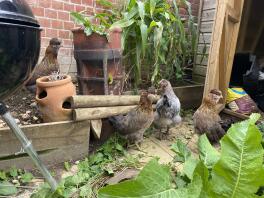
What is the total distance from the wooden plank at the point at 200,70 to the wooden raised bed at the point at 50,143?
216 centimetres

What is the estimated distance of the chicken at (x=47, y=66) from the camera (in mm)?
2229

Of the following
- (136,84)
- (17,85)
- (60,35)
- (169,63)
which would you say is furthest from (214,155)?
(60,35)

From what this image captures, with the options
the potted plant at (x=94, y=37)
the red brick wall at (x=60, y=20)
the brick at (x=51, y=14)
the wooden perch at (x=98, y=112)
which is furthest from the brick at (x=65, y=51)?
the wooden perch at (x=98, y=112)

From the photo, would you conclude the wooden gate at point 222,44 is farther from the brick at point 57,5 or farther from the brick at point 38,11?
the brick at point 38,11

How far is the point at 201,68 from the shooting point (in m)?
3.51

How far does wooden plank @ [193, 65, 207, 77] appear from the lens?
3473 millimetres

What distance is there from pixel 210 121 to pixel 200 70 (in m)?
1.61

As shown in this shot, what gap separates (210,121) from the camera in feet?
6.79

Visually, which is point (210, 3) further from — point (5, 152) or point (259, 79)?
point (5, 152)

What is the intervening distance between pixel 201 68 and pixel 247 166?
287 centimetres

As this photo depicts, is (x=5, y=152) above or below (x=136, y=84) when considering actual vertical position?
below

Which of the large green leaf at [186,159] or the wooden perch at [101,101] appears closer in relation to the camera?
the large green leaf at [186,159]

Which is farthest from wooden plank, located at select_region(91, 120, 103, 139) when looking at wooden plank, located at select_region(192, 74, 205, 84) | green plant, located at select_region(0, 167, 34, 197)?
wooden plank, located at select_region(192, 74, 205, 84)

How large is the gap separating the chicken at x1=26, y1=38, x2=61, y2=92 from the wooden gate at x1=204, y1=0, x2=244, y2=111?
1467mm
